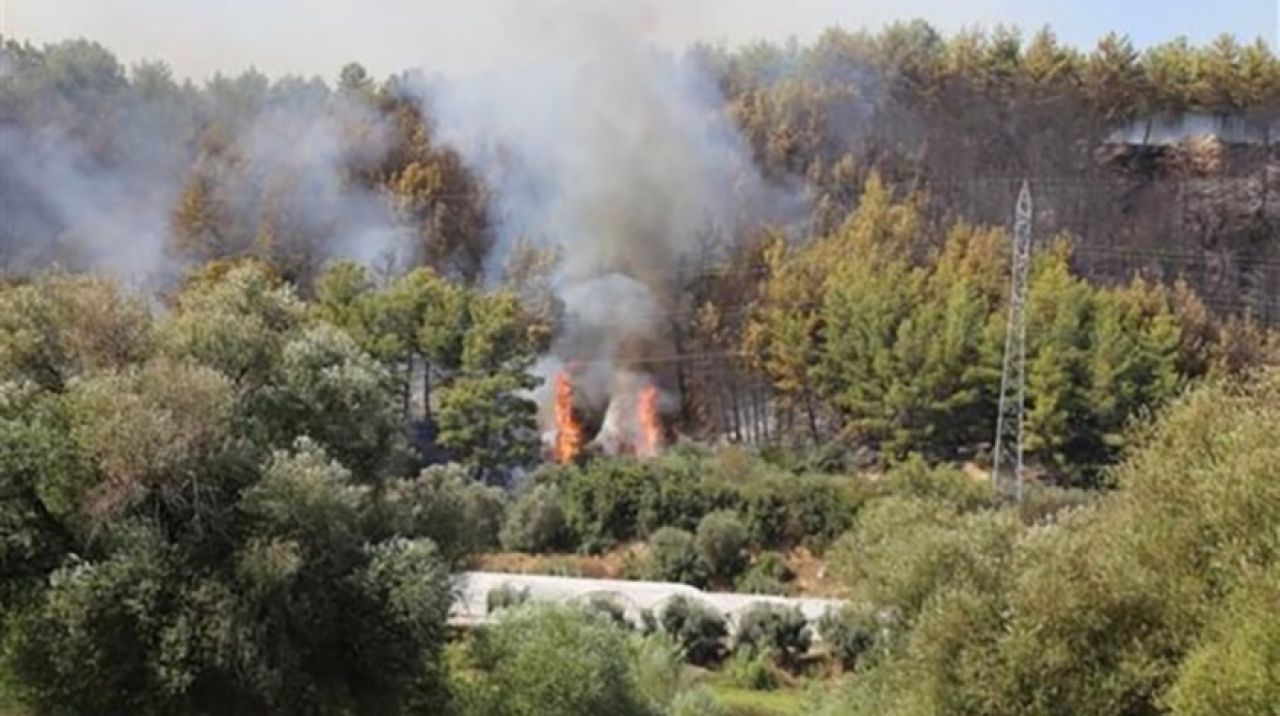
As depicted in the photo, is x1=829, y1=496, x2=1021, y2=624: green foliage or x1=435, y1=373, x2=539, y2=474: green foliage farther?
x1=435, y1=373, x2=539, y2=474: green foliage

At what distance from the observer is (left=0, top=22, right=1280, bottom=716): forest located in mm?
14531

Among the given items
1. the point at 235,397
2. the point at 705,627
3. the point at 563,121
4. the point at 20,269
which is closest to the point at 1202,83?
the point at 563,121

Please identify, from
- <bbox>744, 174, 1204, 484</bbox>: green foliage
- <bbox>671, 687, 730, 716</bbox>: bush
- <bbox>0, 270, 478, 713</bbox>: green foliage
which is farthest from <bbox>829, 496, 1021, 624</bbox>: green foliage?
<bbox>744, 174, 1204, 484</bbox>: green foliage

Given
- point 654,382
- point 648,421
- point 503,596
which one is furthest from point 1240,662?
point 654,382

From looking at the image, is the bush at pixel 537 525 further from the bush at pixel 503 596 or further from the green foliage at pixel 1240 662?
the green foliage at pixel 1240 662

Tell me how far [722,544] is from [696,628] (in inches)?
241

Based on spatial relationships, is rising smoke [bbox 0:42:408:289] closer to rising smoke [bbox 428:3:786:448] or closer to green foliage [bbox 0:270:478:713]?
rising smoke [bbox 428:3:786:448]

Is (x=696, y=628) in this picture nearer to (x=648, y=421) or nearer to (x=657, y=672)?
(x=657, y=672)

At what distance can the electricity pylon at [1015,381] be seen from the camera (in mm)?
36750

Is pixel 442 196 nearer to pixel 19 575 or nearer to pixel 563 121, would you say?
pixel 563 121

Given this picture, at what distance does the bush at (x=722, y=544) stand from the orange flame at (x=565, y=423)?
33.6 feet

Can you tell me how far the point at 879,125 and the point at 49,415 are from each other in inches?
1513

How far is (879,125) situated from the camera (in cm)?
5016

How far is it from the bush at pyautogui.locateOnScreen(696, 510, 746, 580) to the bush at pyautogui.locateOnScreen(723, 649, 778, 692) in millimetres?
6515
